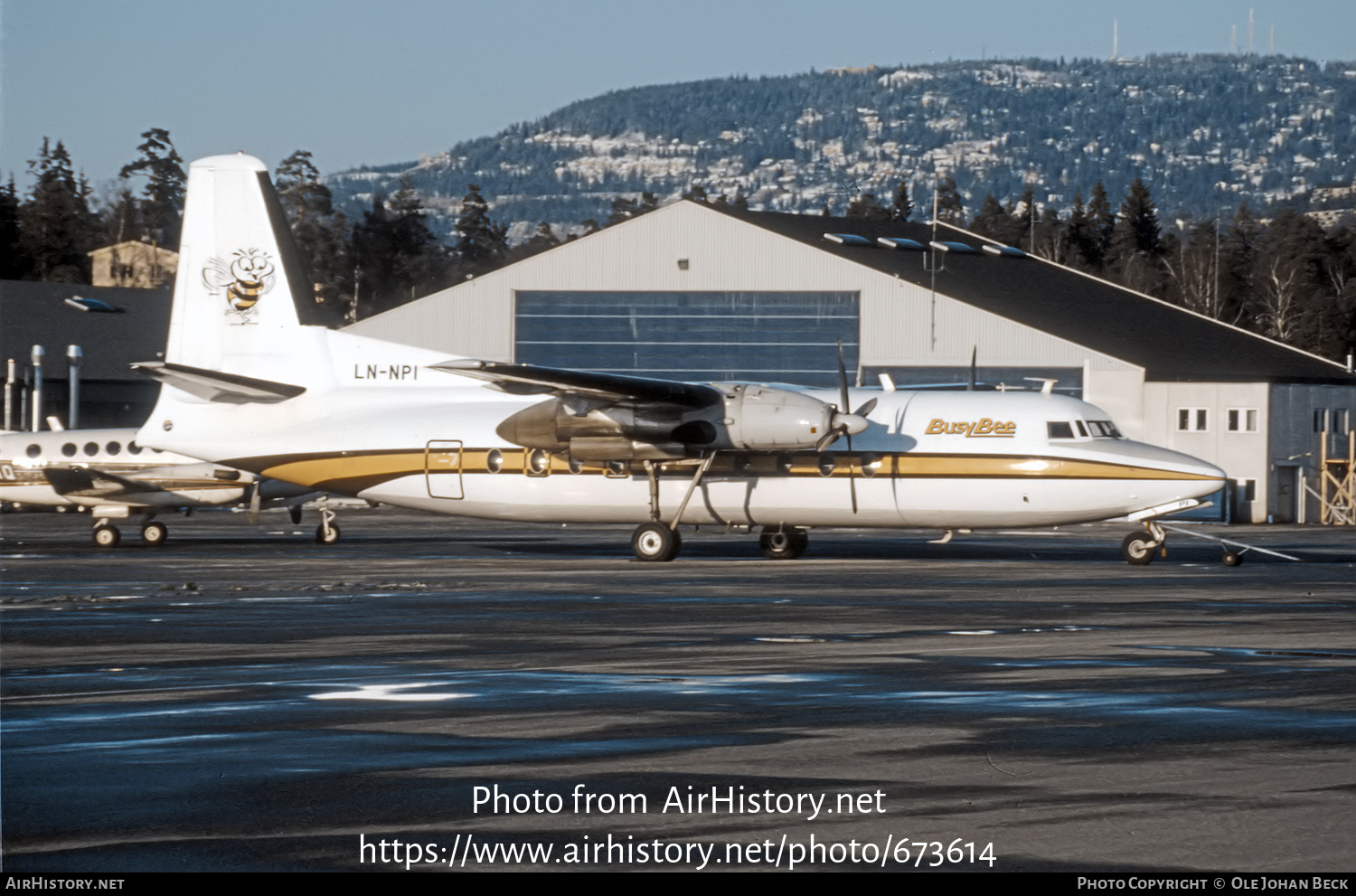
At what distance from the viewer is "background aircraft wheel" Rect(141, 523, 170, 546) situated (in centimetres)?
3100

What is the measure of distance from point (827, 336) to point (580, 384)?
26385 millimetres

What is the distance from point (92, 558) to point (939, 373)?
98.2 feet

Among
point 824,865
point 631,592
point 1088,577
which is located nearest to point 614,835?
point 824,865

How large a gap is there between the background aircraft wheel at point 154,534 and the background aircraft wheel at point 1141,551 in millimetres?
18534

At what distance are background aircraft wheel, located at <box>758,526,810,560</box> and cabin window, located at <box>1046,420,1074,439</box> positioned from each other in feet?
15.4

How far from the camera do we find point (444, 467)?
27.0 metres

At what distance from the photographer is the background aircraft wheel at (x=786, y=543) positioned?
27484mm

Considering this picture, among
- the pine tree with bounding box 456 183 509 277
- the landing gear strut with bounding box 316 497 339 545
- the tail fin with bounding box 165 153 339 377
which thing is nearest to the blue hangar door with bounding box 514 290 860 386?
the landing gear strut with bounding box 316 497 339 545

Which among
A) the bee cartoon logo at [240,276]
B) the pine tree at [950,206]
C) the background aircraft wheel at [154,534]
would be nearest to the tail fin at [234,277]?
the bee cartoon logo at [240,276]

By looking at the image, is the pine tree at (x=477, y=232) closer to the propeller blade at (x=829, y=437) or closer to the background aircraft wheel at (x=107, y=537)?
the background aircraft wheel at (x=107, y=537)

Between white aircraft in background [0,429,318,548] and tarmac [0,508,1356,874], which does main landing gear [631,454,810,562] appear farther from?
white aircraft in background [0,429,318,548]

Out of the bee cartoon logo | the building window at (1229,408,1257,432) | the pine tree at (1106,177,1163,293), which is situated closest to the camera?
the bee cartoon logo

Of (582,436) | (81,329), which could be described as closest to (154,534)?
(582,436)

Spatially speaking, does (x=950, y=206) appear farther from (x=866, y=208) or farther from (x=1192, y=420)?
(x=1192, y=420)
